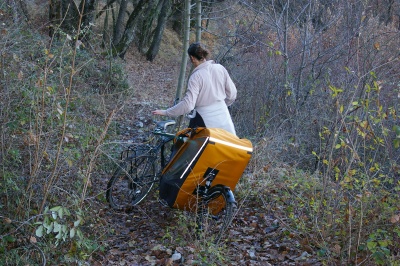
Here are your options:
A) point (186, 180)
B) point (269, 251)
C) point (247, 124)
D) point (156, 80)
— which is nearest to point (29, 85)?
point (186, 180)

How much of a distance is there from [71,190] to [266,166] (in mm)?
3305

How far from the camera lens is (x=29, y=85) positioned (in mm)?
6402

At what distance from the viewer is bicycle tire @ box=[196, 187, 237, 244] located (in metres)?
5.73

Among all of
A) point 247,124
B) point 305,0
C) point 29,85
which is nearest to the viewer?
point 29,85

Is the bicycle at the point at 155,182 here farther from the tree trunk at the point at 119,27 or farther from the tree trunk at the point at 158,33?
the tree trunk at the point at 158,33

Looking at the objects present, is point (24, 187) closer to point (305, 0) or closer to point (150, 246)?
point (150, 246)

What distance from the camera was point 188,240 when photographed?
6039 mm

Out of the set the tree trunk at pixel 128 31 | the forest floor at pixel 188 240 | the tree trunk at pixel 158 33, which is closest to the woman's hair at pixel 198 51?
the forest floor at pixel 188 240

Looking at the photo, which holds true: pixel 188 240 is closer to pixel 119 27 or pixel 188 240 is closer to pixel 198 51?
pixel 198 51

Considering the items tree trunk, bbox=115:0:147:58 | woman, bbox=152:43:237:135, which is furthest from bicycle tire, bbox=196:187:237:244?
tree trunk, bbox=115:0:147:58

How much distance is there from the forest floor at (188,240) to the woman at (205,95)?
1.03 m

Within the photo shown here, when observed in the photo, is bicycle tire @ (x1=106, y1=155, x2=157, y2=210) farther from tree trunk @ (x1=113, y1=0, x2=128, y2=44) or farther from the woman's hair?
tree trunk @ (x1=113, y1=0, x2=128, y2=44)

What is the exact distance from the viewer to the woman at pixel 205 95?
6402 mm

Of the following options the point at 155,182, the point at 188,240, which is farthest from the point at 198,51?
the point at 188,240
